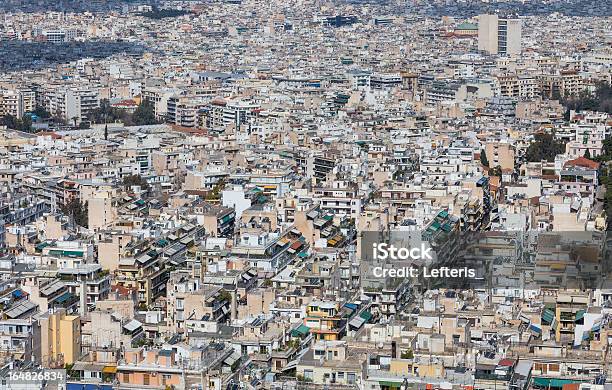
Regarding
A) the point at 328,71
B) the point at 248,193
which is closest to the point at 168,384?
the point at 248,193

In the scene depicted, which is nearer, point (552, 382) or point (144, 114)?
point (552, 382)

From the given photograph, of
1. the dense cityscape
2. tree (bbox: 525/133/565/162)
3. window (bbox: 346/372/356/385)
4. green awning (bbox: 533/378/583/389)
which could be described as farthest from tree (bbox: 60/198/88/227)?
green awning (bbox: 533/378/583/389)

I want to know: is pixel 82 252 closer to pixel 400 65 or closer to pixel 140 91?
pixel 140 91

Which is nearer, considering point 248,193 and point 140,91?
point 248,193

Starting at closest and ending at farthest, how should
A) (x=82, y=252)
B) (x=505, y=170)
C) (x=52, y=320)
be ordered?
(x=52, y=320) → (x=82, y=252) → (x=505, y=170)

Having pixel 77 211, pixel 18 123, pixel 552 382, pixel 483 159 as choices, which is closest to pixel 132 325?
pixel 552 382

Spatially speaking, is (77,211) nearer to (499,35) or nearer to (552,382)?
(552,382)
